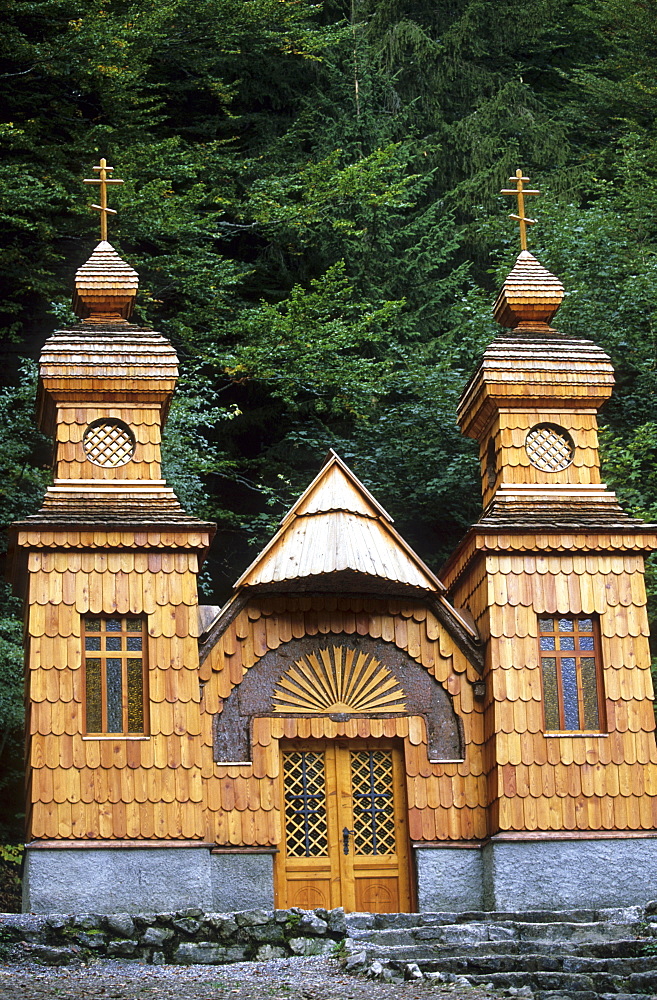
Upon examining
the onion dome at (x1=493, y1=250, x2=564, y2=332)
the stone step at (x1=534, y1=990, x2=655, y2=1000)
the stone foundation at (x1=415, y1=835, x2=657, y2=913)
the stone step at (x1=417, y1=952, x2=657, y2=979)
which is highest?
the onion dome at (x1=493, y1=250, x2=564, y2=332)

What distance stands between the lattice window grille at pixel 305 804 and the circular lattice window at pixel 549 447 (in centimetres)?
386

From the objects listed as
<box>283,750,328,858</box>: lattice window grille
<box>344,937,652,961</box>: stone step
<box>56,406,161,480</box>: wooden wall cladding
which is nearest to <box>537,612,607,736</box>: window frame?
<box>283,750,328,858</box>: lattice window grille

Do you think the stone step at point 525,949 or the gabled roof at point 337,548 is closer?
the stone step at point 525,949

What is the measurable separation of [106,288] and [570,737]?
6856 mm

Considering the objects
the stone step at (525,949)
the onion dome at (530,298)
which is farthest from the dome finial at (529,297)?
the stone step at (525,949)

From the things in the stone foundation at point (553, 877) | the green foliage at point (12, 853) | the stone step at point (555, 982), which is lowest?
the stone step at point (555, 982)

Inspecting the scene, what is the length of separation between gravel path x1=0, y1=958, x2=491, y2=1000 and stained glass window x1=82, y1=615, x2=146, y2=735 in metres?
2.82

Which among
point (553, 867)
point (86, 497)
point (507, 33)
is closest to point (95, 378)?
point (86, 497)

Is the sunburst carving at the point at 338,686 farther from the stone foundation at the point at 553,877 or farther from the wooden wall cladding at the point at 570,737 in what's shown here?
the stone foundation at the point at 553,877

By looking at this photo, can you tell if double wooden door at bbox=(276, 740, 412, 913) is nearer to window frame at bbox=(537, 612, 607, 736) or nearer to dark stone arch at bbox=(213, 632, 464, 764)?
dark stone arch at bbox=(213, 632, 464, 764)

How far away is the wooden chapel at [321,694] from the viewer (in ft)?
46.9

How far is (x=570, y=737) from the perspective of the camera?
48.8 feet

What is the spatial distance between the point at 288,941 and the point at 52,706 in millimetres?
3434

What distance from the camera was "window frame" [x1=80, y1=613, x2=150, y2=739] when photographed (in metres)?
14.4
